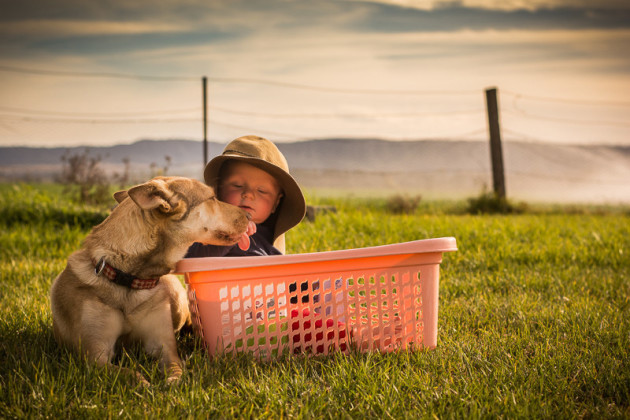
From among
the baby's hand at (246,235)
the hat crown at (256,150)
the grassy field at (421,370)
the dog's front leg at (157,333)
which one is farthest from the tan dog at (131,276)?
the hat crown at (256,150)

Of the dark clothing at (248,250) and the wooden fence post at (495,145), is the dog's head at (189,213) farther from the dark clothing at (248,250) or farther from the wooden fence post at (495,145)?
the wooden fence post at (495,145)

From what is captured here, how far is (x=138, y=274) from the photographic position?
2.75 meters

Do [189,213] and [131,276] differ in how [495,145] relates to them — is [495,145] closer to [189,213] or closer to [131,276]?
[189,213]

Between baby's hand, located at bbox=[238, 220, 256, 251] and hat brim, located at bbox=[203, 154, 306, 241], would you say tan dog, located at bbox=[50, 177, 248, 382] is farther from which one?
hat brim, located at bbox=[203, 154, 306, 241]

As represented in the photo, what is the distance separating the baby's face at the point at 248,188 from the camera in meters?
4.01

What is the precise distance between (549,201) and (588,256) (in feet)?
25.8

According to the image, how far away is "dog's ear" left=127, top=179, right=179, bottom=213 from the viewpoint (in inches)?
96.7

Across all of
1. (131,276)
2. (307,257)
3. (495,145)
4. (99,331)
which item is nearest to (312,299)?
(307,257)

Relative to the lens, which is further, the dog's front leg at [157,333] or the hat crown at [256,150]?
the hat crown at [256,150]

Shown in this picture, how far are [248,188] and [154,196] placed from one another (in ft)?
4.99

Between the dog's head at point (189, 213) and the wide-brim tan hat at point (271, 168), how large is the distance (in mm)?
820

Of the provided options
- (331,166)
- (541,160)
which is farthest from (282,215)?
(541,160)

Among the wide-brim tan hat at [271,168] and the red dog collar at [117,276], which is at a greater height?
the wide-brim tan hat at [271,168]

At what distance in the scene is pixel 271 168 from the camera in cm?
392
